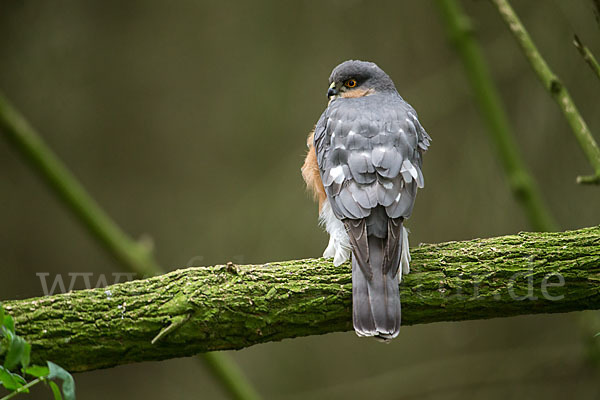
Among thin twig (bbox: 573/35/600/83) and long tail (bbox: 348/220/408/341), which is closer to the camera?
long tail (bbox: 348/220/408/341)

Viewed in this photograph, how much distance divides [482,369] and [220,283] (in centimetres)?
400

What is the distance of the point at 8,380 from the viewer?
6.41ft

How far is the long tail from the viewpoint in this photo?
278cm

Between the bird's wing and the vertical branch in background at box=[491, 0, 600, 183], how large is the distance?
778 mm

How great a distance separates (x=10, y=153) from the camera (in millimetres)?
6250

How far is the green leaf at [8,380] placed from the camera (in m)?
1.94

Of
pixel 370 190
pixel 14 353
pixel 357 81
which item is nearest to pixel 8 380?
pixel 14 353

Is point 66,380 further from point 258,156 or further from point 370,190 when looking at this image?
A: point 258,156

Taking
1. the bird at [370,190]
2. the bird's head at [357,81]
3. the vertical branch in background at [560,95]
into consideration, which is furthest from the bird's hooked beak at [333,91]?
the vertical branch in background at [560,95]

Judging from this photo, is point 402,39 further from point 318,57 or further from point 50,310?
point 50,310

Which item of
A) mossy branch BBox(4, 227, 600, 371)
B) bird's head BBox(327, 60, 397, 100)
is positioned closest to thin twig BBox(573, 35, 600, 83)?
mossy branch BBox(4, 227, 600, 371)

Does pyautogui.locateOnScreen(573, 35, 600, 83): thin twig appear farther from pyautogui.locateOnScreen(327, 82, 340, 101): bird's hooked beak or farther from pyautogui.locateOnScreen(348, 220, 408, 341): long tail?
pyautogui.locateOnScreen(327, 82, 340, 101): bird's hooked beak

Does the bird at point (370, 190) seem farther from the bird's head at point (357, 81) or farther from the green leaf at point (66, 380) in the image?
the green leaf at point (66, 380)

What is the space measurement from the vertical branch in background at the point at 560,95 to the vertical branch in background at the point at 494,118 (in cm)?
100
